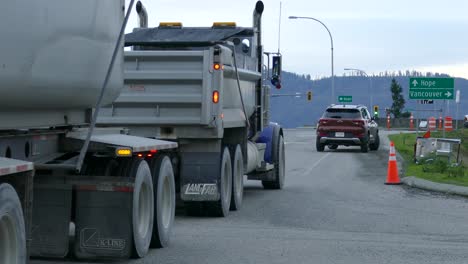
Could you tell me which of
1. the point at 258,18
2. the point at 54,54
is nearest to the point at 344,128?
the point at 258,18

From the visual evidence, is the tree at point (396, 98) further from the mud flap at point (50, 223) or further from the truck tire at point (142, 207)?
the mud flap at point (50, 223)

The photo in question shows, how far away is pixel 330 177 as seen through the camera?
82.5 ft

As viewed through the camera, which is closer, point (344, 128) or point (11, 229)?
point (11, 229)

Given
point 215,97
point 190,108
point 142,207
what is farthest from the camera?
point 190,108

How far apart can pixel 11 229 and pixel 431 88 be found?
86.8 feet

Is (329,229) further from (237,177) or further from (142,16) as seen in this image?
(142,16)

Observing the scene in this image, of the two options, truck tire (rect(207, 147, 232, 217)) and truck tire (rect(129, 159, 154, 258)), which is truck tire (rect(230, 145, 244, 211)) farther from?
truck tire (rect(129, 159, 154, 258))

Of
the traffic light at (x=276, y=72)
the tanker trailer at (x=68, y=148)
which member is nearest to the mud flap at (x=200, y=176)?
the tanker trailer at (x=68, y=148)

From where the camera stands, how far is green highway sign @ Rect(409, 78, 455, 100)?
105ft

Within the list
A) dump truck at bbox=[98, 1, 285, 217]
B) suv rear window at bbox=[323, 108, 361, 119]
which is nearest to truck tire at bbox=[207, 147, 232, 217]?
dump truck at bbox=[98, 1, 285, 217]

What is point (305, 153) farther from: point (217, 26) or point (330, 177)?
point (217, 26)

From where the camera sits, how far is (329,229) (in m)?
13.6

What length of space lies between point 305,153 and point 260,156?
20913 millimetres

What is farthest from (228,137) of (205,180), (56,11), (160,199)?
(56,11)
